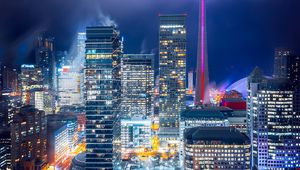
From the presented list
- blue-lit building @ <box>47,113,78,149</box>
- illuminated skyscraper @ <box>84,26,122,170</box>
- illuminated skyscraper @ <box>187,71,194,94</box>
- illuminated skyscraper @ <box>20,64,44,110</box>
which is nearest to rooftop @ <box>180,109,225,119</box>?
blue-lit building @ <box>47,113,78,149</box>

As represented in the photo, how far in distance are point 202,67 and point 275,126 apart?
10003 mm

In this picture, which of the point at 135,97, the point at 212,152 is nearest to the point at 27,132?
the point at 212,152

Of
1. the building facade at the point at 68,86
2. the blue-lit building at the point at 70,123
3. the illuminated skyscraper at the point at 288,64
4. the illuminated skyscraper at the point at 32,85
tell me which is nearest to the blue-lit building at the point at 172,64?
the blue-lit building at the point at 70,123

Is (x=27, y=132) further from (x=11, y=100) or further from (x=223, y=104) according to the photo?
(x=223, y=104)

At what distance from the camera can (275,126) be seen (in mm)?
17000

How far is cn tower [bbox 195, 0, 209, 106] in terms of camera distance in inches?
994

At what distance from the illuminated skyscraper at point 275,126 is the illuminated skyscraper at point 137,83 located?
10.8 metres

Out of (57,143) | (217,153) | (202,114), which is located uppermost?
(202,114)

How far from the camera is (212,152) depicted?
50.9 feet

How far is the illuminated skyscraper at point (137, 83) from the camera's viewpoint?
1087 inches

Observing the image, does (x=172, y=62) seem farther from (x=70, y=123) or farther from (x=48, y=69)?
(x=48, y=69)

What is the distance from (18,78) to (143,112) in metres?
7.61

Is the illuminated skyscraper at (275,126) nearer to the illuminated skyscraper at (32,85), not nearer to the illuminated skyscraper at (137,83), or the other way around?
the illuminated skyscraper at (137,83)

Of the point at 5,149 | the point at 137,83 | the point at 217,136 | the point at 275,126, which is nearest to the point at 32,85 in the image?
the point at 137,83
